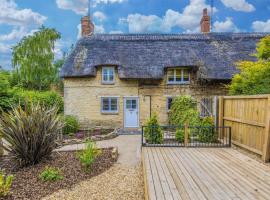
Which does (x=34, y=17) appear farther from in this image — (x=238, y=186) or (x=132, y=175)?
(x=238, y=186)

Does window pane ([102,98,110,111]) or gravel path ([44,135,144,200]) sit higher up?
window pane ([102,98,110,111])

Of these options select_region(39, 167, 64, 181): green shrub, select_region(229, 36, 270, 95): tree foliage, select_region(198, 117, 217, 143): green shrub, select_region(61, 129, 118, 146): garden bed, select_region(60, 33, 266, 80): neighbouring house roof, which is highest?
select_region(60, 33, 266, 80): neighbouring house roof

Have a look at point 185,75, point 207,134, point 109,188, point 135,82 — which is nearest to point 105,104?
point 135,82

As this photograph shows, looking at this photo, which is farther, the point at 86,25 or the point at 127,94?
the point at 86,25

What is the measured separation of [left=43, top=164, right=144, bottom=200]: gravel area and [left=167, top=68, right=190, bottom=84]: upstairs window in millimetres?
11432

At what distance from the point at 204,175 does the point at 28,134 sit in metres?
4.83

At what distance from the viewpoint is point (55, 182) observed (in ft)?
19.9

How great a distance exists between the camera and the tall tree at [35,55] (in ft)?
91.0

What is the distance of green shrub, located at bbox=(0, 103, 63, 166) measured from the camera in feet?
23.2

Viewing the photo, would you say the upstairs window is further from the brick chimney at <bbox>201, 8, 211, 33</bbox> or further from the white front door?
the brick chimney at <bbox>201, 8, 211, 33</bbox>

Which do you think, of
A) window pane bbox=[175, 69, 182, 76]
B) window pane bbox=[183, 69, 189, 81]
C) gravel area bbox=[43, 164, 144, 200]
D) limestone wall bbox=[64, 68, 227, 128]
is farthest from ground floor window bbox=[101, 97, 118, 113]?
gravel area bbox=[43, 164, 144, 200]

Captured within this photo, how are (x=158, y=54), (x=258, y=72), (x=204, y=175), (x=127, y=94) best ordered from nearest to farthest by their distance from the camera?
(x=204, y=175) < (x=258, y=72) < (x=127, y=94) < (x=158, y=54)

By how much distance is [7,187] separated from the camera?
508cm

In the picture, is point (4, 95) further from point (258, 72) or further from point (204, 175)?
point (204, 175)
